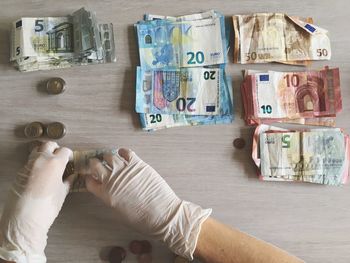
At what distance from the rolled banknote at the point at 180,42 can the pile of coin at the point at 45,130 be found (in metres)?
0.21

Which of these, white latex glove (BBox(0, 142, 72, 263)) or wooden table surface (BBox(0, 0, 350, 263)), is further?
wooden table surface (BBox(0, 0, 350, 263))

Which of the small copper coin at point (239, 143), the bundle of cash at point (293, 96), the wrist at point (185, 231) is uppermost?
the bundle of cash at point (293, 96)

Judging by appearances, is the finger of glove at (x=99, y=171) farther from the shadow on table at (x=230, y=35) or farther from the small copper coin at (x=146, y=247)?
the shadow on table at (x=230, y=35)

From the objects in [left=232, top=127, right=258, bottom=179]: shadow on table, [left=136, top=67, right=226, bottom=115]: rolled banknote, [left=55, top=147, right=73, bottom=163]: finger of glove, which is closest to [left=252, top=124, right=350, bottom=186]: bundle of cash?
[left=232, top=127, right=258, bottom=179]: shadow on table

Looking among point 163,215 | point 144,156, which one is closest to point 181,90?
point 144,156

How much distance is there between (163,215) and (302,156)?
0.31 meters

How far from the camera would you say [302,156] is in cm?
93

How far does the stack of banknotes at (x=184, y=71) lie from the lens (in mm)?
934

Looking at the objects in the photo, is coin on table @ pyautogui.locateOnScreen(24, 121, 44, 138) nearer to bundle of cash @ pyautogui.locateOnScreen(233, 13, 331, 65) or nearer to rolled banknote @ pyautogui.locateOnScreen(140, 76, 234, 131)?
rolled banknote @ pyautogui.locateOnScreen(140, 76, 234, 131)

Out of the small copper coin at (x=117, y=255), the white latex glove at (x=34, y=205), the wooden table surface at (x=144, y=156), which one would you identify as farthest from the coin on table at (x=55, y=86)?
the small copper coin at (x=117, y=255)

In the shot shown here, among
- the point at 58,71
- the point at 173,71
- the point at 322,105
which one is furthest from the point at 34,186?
the point at 322,105

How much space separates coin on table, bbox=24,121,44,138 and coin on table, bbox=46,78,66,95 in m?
0.07

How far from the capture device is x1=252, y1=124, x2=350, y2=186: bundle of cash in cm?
92

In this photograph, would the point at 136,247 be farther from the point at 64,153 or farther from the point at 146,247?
the point at 64,153
